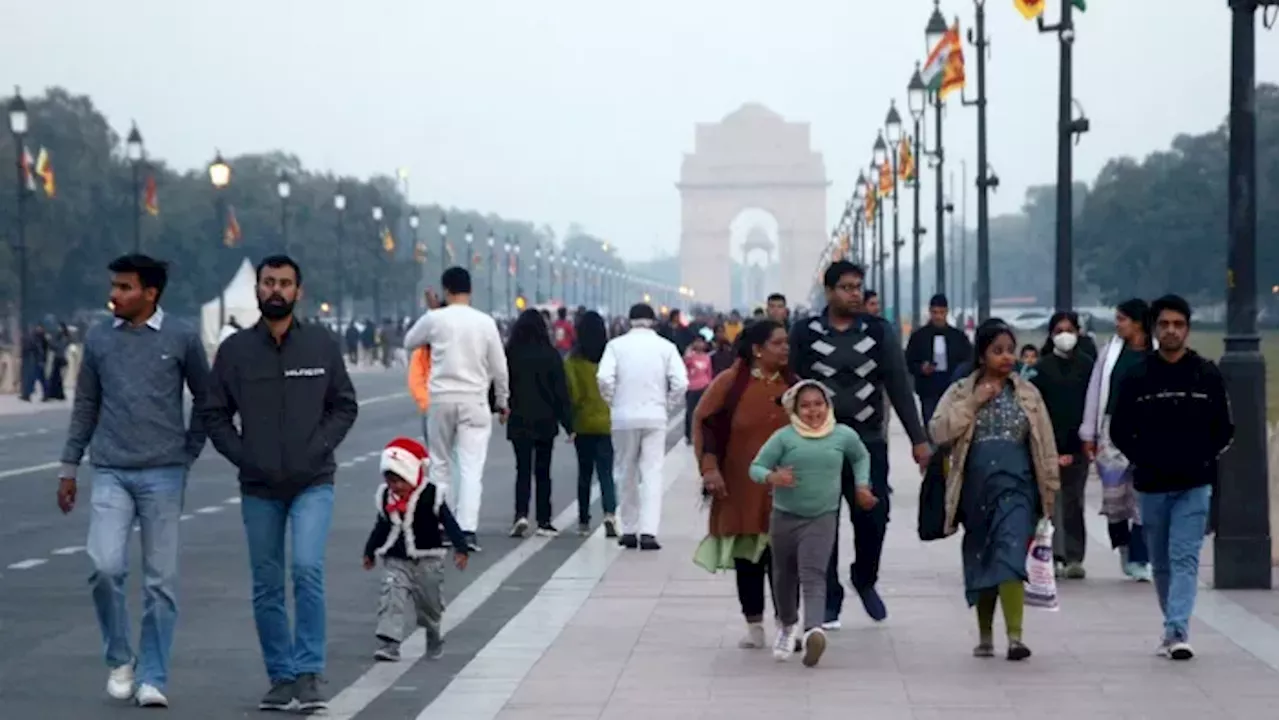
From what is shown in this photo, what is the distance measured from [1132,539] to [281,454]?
6.98 metres

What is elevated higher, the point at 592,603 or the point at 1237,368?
the point at 1237,368

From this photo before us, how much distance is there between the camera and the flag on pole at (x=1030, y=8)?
27.4 metres

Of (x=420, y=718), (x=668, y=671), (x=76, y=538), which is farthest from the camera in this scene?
(x=76, y=538)

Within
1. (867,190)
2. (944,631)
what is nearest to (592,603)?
(944,631)

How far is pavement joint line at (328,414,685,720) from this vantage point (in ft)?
36.3

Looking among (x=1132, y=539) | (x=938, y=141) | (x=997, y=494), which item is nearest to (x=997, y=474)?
(x=997, y=494)

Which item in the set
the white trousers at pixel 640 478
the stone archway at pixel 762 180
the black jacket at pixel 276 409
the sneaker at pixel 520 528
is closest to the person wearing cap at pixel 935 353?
the sneaker at pixel 520 528

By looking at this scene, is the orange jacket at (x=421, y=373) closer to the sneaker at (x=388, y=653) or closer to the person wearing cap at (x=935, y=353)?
the sneaker at (x=388, y=653)

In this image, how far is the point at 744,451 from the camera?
1271 cm

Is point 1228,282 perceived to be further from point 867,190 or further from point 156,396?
point 867,190

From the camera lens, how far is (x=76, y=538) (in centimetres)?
1952

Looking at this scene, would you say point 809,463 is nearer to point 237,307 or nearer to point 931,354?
point 931,354

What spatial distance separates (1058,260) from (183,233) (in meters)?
87.2

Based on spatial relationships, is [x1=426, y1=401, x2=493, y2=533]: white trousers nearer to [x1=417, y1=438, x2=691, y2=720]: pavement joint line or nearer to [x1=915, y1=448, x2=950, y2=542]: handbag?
[x1=417, y1=438, x2=691, y2=720]: pavement joint line
